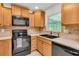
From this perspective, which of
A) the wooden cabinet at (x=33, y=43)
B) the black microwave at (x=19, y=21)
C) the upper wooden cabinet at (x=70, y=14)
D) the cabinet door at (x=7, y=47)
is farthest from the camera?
the wooden cabinet at (x=33, y=43)

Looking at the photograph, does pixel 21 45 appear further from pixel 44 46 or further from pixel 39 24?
pixel 39 24

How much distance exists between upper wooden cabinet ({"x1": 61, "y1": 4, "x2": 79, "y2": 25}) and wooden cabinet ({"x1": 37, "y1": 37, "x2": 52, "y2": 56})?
49cm

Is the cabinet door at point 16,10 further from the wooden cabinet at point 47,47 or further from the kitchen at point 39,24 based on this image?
the wooden cabinet at point 47,47

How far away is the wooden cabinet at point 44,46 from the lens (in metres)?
1.60

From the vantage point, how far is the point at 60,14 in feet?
5.46

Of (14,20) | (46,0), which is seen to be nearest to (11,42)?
(14,20)

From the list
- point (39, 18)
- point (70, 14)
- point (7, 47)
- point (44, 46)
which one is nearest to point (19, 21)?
point (39, 18)

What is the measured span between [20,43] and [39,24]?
1.80ft

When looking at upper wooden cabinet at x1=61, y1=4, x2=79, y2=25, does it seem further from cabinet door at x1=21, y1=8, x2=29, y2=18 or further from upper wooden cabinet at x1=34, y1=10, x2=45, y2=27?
cabinet door at x1=21, y1=8, x2=29, y2=18

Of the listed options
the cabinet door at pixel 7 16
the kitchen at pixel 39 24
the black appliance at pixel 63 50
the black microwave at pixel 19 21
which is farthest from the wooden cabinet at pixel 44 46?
the cabinet door at pixel 7 16

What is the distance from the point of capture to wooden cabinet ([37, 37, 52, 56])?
1.60m

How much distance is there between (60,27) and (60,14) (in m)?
0.24

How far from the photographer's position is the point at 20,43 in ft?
5.86

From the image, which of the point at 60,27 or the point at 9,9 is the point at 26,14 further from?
the point at 60,27
